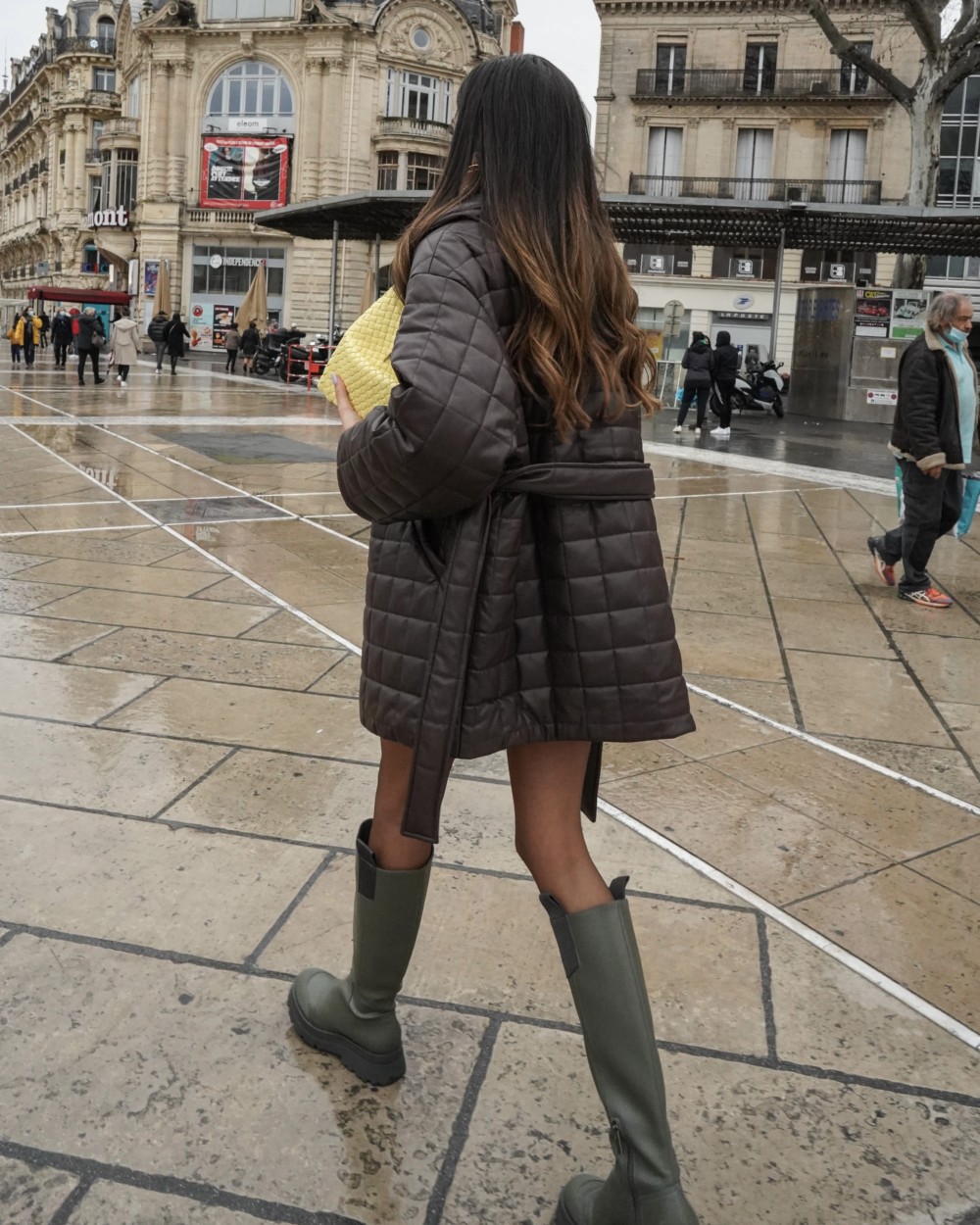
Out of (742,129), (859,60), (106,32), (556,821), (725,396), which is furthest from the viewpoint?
(106,32)

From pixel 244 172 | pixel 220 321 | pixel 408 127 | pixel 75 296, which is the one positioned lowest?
pixel 220 321

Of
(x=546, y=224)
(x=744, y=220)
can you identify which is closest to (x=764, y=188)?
(x=744, y=220)

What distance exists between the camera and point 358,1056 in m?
2.11

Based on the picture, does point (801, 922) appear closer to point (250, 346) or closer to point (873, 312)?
point (873, 312)

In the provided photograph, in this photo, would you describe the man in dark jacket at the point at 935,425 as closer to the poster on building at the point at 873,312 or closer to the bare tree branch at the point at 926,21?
the poster on building at the point at 873,312

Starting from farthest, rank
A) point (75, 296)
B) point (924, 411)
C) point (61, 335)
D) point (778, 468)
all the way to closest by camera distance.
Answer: point (75, 296)
point (61, 335)
point (778, 468)
point (924, 411)

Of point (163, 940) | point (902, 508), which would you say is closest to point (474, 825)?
point (163, 940)

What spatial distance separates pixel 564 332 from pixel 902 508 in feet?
16.4

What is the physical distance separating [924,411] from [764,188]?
1511 inches

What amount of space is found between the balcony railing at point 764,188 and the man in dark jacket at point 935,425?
37.0m

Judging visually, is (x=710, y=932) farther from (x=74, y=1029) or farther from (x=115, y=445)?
(x=115, y=445)

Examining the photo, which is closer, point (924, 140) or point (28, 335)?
point (924, 140)

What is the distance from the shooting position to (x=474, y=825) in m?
3.16

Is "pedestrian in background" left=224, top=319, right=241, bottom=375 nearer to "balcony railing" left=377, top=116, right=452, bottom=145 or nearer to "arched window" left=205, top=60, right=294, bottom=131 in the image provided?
"balcony railing" left=377, top=116, right=452, bottom=145
